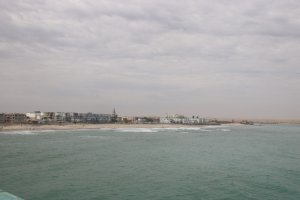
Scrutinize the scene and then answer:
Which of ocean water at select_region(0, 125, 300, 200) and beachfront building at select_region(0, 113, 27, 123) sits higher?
beachfront building at select_region(0, 113, 27, 123)

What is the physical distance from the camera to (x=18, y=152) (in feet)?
130

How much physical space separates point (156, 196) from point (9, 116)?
116872 mm

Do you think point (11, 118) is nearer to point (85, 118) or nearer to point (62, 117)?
point (62, 117)

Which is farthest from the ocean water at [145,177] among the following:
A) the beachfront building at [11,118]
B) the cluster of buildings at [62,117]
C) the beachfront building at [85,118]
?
the beachfront building at [85,118]

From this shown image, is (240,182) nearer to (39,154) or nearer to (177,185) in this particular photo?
(177,185)

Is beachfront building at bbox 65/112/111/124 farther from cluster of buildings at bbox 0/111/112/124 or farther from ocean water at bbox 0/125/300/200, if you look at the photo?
ocean water at bbox 0/125/300/200

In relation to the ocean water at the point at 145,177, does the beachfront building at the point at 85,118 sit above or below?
above

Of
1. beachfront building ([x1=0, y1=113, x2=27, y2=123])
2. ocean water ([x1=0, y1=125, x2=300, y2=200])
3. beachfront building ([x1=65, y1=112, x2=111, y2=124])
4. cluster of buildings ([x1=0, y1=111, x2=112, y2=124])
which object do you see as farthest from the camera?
beachfront building ([x1=65, y1=112, x2=111, y2=124])

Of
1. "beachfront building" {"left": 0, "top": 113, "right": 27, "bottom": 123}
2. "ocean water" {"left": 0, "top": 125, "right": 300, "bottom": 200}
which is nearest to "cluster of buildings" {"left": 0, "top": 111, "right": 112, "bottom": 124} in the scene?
"beachfront building" {"left": 0, "top": 113, "right": 27, "bottom": 123}

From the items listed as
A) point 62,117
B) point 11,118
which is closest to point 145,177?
point 11,118

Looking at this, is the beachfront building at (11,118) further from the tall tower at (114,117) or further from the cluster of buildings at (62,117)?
the tall tower at (114,117)

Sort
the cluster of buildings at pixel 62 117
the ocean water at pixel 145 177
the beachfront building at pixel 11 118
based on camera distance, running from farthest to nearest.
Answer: the cluster of buildings at pixel 62 117, the beachfront building at pixel 11 118, the ocean water at pixel 145 177

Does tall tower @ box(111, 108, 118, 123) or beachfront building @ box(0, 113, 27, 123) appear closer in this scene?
beachfront building @ box(0, 113, 27, 123)

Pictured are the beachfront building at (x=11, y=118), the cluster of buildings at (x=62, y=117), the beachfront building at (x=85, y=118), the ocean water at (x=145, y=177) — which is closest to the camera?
the ocean water at (x=145, y=177)
